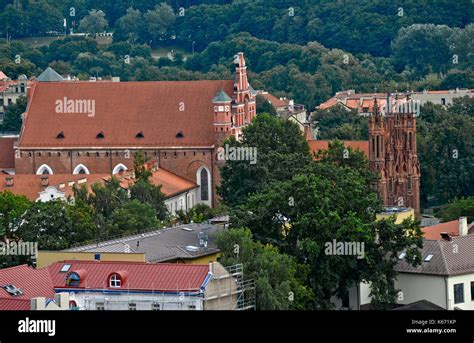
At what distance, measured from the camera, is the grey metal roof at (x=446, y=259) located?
3123 centimetres

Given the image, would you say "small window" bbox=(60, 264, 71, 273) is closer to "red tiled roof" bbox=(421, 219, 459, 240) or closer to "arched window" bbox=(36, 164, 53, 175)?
"red tiled roof" bbox=(421, 219, 459, 240)

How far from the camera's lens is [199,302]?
2470 centimetres

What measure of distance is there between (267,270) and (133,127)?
35.8 meters

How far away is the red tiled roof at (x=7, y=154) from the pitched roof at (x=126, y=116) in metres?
1.22

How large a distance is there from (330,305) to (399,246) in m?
2.48

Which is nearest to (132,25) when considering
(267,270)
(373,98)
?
(373,98)

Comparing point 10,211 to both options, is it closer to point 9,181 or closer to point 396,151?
point 9,181

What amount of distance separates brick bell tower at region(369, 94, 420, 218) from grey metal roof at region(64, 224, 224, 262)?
797 inches

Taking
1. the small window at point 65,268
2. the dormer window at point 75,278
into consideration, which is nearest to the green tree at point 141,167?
the small window at point 65,268

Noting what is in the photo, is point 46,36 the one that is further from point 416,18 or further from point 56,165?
point 56,165

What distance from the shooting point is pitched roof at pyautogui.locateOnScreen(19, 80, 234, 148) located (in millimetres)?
62750

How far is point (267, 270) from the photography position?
94.0 ft

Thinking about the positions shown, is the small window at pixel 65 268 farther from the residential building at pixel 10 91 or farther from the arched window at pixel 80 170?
the residential building at pixel 10 91
